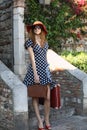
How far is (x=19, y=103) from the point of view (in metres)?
6.69

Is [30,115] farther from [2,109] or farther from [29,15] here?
[29,15]

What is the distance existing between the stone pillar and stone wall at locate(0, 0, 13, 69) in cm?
21

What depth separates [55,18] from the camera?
10.1 meters

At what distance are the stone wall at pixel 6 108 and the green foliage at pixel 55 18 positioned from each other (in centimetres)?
293

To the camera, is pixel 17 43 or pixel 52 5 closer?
pixel 17 43

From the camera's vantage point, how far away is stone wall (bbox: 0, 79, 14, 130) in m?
6.78

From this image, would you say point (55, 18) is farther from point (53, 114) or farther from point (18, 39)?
point (53, 114)

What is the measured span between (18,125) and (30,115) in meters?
0.82

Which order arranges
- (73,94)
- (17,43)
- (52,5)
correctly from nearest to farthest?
(73,94) < (17,43) < (52,5)

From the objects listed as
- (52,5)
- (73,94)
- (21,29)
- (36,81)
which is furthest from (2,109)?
(52,5)

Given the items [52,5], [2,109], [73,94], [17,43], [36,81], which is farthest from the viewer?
[52,5]

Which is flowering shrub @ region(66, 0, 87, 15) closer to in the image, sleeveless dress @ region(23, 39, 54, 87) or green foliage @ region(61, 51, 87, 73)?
green foliage @ region(61, 51, 87, 73)

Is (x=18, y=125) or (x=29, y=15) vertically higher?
(x=29, y=15)

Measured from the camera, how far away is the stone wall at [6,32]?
935 centimetres
